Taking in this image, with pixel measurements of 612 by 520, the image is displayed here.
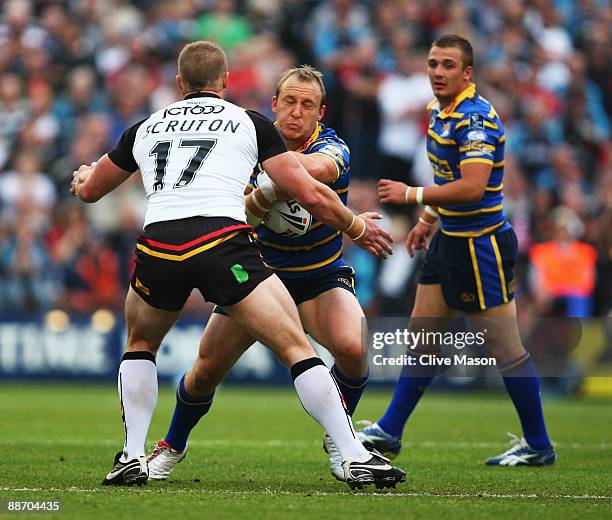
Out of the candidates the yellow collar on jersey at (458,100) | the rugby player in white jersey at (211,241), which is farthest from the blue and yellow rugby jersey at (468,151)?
the rugby player in white jersey at (211,241)

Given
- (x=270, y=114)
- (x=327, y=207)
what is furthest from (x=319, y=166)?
(x=270, y=114)

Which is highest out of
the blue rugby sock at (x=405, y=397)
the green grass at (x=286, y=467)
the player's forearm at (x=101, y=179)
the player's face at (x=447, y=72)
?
the player's face at (x=447, y=72)

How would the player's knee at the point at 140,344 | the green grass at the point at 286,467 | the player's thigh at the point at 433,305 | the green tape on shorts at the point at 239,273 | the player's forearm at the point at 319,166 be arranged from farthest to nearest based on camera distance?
1. the player's thigh at the point at 433,305
2. the player's forearm at the point at 319,166
3. the player's knee at the point at 140,344
4. the green tape on shorts at the point at 239,273
5. the green grass at the point at 286,467

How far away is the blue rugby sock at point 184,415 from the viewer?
290 inches

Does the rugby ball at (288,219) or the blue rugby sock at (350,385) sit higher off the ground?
the rugby ball at (288,219)

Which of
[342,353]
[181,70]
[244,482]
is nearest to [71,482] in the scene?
[244,482]

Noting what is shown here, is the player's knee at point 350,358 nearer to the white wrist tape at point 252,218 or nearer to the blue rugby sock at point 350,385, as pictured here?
the blue rugby sock at point 350,385

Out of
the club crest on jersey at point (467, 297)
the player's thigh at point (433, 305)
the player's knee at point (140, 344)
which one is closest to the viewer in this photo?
the player's knee at point (140, 344)

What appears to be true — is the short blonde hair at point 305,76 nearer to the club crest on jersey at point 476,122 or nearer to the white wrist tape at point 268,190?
the white wrist tape at point 268,190

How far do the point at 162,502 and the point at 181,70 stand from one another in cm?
230

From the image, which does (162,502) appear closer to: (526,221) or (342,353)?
(342,353)

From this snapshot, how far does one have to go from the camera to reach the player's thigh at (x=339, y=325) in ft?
24.1

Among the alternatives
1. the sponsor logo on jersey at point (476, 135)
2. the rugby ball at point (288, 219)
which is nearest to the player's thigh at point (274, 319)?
the rugby ball at point (288, 219)

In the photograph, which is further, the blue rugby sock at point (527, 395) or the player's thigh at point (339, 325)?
the blue rugby sock at point (527, 395)
